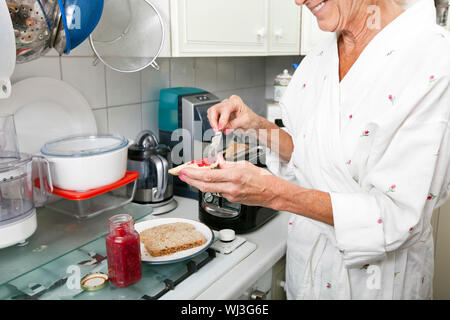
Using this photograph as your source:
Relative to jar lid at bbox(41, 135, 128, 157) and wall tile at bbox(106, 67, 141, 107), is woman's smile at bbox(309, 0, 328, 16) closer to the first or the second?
jar lid at bbox(41, 135, 128, 157)

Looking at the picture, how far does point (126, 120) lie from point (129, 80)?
0.13m

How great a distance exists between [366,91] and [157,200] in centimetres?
69

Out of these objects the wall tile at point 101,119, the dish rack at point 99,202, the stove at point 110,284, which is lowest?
the stove at point 110,284

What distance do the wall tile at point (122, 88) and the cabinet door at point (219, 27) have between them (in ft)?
0.81

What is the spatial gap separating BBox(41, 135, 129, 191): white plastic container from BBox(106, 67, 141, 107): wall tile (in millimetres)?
306

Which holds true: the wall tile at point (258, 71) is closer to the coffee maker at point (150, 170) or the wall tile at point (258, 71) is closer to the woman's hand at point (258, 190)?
the coffee maker at point (150, 170)

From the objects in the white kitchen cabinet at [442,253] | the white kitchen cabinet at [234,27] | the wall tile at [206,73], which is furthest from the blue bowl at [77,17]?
the white kitchen cabinet at [442,253]

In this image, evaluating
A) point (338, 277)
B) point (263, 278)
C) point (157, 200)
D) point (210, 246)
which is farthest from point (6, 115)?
point (338, 277)

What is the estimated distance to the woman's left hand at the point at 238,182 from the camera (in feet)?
2.28

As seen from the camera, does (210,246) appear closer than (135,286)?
No

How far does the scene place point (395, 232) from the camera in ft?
2.30

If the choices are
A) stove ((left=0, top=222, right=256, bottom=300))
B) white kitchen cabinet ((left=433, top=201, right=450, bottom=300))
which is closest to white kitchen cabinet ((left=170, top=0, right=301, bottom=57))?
stove ((left=0, top=222, right=256, bottom=300))

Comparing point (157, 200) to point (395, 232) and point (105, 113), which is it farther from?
point (395, 232)

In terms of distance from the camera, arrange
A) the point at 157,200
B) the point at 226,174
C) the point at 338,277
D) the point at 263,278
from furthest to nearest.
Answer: the point at 157,200 → the point at 263,278 → the point at 338,277 → the point at 226,174
